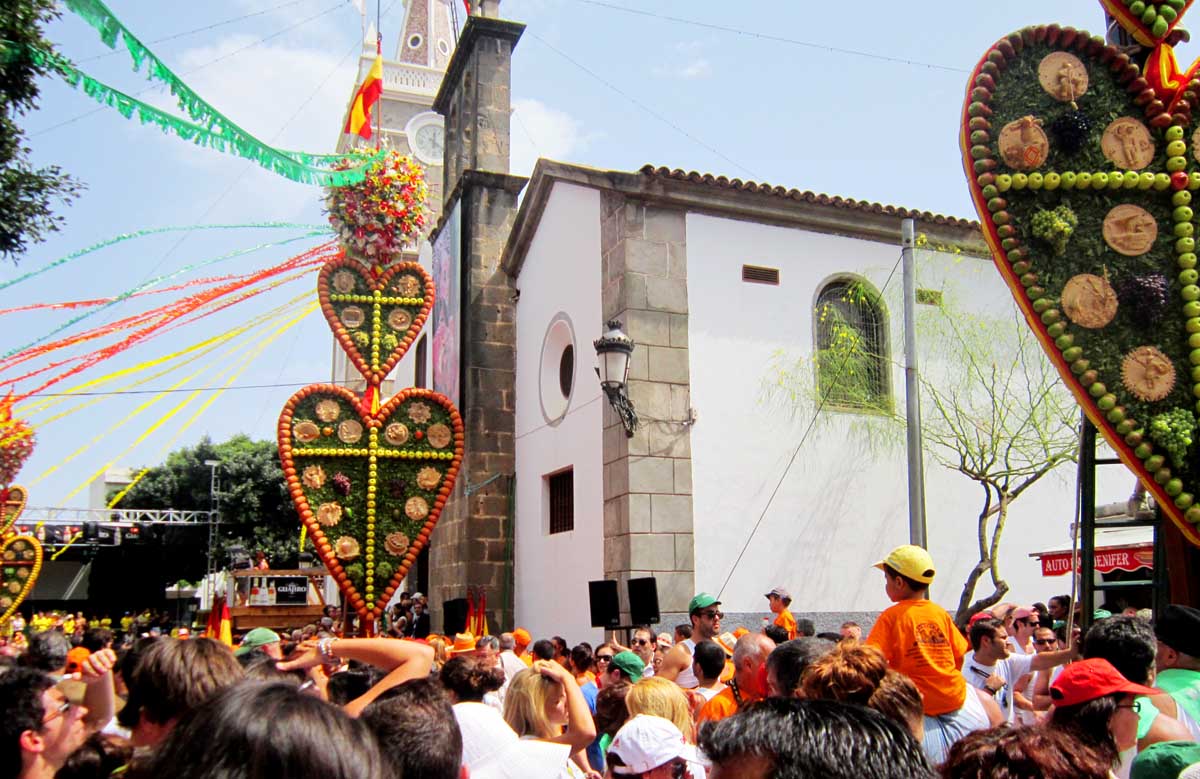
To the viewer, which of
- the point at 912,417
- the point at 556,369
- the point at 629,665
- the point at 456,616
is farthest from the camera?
the point at 556,369

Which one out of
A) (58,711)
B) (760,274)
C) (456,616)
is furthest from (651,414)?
(58,711)

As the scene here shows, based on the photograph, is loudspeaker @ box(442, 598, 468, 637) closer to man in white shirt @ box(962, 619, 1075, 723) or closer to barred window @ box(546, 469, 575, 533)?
barred window @ box(546, 469, 575, 533)

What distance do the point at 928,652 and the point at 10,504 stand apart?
18.1m

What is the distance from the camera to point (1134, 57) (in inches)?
237

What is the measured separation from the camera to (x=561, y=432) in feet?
51.0

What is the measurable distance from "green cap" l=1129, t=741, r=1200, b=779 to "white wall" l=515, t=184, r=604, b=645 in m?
10.6

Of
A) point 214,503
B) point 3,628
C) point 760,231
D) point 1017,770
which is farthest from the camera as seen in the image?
point 214,503

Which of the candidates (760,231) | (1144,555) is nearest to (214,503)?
(760,231)

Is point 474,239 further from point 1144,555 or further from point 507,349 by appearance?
point 1144,555

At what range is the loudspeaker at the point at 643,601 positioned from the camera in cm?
1056

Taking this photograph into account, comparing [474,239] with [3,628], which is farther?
[3,628]

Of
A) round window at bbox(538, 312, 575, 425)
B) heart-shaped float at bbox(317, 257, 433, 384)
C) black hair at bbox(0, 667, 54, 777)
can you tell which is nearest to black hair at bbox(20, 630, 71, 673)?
black hair at bbox(0, 667, 54, 777)

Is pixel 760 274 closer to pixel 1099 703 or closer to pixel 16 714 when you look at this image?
pixel 1099 703

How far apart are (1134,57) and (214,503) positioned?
1546 inches
